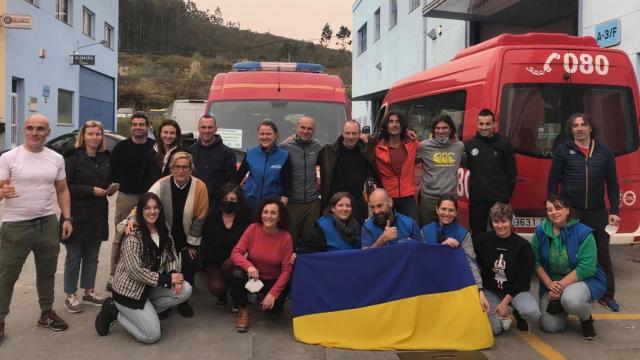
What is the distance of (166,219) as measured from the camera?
5098mm

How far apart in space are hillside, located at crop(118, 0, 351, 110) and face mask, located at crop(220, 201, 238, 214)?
54.6 m

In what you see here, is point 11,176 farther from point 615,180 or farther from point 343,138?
point 615,180

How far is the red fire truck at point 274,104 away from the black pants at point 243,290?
2.50m

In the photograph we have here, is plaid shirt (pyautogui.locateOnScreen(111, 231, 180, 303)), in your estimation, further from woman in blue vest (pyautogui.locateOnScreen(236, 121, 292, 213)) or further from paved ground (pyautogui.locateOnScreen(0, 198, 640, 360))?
woman in blue vest (pyautogui.locateOnScreen(236, 121, 292, 213))

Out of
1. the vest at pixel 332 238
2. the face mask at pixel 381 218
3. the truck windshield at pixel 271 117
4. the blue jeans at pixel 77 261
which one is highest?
the truck windshield at pixel 271 117

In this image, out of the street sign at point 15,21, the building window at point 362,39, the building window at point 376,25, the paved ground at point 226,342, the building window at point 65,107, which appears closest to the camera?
the paved ground at point 226,342

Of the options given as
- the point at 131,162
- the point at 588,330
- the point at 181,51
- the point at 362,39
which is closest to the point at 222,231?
the point at 131,162

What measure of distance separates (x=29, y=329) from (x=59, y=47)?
1942cm

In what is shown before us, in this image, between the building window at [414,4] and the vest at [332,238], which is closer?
the vest at [332,238]

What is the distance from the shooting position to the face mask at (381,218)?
485 cm

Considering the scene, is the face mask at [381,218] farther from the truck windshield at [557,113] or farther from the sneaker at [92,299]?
the sneaker at [92,299]

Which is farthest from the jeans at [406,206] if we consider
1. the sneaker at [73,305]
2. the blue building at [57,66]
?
the blue building at [57,66]

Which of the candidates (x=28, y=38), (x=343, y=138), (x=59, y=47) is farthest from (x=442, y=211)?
(x=59, y=47)

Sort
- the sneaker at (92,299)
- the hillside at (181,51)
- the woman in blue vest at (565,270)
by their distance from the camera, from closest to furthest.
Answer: the woman in blue vest at (565,270), the sneaker at (92,299), the hillside at (181,51)
